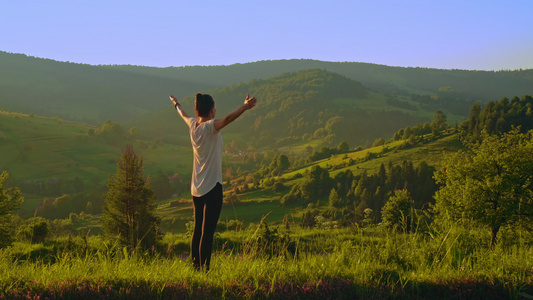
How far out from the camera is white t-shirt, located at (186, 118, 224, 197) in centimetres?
520

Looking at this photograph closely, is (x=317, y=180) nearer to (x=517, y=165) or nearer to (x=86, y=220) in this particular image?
(x=86, y=220)

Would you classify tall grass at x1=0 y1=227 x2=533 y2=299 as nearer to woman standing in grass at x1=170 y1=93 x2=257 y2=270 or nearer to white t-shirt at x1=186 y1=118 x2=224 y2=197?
woman standing in grass at x1=170 y1=93 x2=257 y2=270

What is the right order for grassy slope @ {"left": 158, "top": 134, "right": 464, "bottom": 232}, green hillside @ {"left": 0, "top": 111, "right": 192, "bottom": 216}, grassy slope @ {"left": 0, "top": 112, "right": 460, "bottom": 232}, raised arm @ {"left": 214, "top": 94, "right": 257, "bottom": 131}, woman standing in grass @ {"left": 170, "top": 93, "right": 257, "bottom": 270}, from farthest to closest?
green hillside @ {"left": 0, "top": 111, "right": 192, "bottom": 216} → grassy slope @ {"left": 0, "top": 112, "right": 460, "bottom": 232} → grassy slope @ {"left": 158, "top": 134, "right": 464, "bottom": 232} → woman standing in grass @ {"left": 170, "top": 93, "right": 257, "bottom": 270} → raised arm @ {"left": 214, "top": 94, "right": 257, "bottom": 131}

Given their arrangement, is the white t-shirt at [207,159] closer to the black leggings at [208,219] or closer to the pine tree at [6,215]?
the black leggings at [208,219]

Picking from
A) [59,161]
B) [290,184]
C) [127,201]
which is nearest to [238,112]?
[127,201]

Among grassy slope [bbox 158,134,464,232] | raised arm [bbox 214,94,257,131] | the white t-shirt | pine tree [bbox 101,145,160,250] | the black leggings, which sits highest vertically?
raised arm [bbox 214,94,257,131]

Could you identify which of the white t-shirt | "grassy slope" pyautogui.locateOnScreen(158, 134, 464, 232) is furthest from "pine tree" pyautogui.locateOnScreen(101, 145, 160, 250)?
"grassy slope" pyautogui.locateOnScreen(158, 134, 464, 232)

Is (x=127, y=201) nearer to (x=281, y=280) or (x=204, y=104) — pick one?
(x=204, y=104)

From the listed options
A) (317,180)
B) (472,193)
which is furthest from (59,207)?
(472,193)

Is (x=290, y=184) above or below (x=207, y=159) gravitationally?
below

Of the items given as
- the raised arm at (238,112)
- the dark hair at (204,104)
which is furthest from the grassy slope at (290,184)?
the raised arm at (238,112)

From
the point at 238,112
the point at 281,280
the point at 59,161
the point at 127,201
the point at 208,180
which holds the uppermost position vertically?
the point at 238,112

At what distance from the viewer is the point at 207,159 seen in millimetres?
5254

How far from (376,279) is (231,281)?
1761 mm
